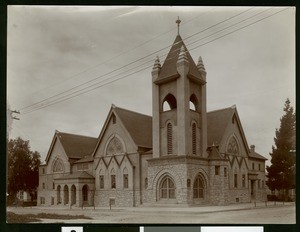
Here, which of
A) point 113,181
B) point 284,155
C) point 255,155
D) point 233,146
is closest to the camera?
point 284,155

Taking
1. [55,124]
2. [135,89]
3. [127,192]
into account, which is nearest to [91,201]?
[127,192]

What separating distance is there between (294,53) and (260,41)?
0.33m

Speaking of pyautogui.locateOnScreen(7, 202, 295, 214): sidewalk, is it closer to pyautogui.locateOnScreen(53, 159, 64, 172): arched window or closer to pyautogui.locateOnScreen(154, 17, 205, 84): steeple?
pyautogui.locateOnScreen(53, 159, 64, 172): arched window

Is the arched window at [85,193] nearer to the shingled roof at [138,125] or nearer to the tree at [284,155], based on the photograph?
the shingled roof at [138,125]

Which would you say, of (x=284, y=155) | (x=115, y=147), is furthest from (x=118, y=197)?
(x=284, y=155)

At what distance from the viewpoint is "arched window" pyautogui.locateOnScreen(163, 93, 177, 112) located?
477 centimetres

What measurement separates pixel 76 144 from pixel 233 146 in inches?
60.9

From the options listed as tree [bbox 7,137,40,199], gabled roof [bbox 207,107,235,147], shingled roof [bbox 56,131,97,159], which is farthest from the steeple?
tree [bbox 7,137,40,199]

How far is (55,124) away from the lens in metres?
4.69

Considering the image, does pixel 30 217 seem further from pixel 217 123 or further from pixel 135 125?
pixel 217 123

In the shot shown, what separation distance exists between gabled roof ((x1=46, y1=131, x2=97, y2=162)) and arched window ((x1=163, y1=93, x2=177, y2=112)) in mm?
766

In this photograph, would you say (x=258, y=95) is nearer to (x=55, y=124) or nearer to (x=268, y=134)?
(x=268, y=134)

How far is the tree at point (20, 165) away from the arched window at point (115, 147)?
0.69 metres

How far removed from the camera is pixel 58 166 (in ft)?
16.0
